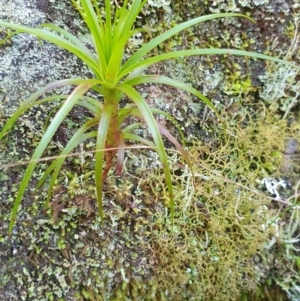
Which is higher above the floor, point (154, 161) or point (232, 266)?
point (154, 161)

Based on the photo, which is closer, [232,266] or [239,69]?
[232,266]

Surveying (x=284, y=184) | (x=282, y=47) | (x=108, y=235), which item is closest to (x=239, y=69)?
(x=282, y=47)

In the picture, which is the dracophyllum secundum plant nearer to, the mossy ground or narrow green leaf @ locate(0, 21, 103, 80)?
narrow green leaf @ locate(0, 21, 103, 80)

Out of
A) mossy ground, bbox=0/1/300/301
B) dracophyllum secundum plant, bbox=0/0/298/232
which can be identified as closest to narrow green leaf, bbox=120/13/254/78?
dracophyllum secundum plant, bbox=0/0/298/232

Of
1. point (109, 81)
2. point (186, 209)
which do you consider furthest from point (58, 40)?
point (186, 209)

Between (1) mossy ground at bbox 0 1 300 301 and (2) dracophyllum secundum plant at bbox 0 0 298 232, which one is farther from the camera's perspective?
(1) mossy ground at bbox 0 1 300 301

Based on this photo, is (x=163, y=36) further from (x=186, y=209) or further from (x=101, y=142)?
(x=186, y=209)

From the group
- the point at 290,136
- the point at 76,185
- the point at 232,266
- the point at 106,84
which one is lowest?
the point at 232,266

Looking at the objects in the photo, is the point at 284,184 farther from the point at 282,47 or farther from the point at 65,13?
the point at 65,13

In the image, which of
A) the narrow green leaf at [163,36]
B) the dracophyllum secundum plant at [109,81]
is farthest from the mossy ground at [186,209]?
the narrow green leaf at [163,36]
